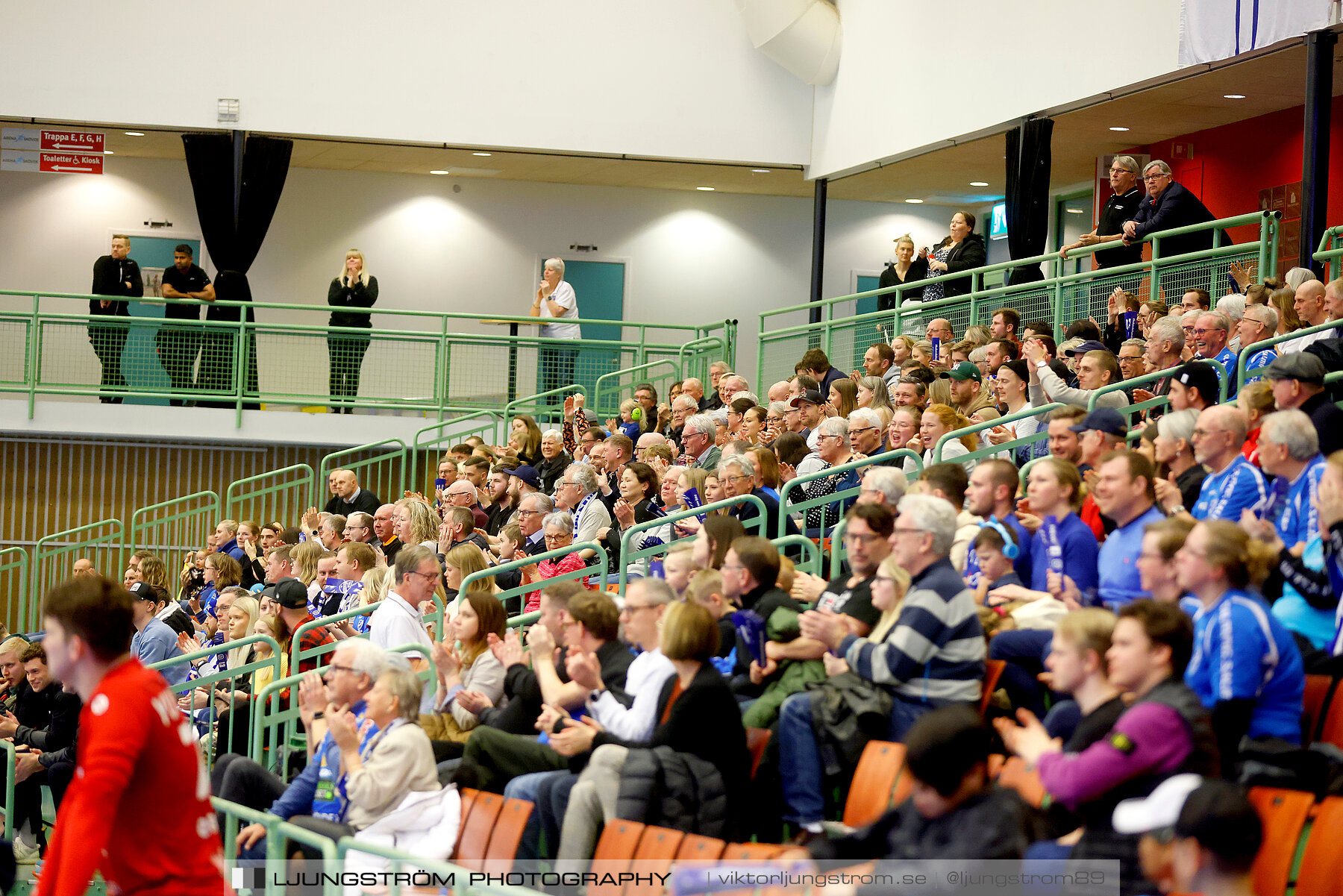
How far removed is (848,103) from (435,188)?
19.5ft

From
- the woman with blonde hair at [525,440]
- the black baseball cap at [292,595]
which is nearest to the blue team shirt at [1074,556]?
the black baseball cap at [292,595]

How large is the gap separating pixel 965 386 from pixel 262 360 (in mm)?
8215

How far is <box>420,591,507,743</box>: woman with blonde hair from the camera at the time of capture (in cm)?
590

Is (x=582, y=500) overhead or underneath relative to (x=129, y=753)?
overhead

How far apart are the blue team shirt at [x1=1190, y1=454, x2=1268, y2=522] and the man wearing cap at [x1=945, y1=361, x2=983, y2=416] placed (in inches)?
129

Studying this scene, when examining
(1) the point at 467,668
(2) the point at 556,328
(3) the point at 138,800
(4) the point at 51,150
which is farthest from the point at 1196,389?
(4) the point at 51,150

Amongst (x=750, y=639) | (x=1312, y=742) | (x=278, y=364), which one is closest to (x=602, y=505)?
(x=750, y=639)

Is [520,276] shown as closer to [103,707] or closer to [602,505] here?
[602,505]

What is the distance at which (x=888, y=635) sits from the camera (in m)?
4.79

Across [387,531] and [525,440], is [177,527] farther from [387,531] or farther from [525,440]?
[387,531]

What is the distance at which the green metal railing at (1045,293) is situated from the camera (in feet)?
31.3

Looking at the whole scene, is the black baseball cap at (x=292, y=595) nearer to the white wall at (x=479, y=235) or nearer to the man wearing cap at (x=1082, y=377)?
the man wearing cap at (x=1082, y=377)

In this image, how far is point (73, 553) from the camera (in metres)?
15.2

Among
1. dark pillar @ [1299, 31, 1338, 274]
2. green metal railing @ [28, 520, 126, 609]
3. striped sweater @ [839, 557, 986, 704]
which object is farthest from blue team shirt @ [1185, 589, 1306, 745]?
green metal railing @ [28, 520, 126, 609]
